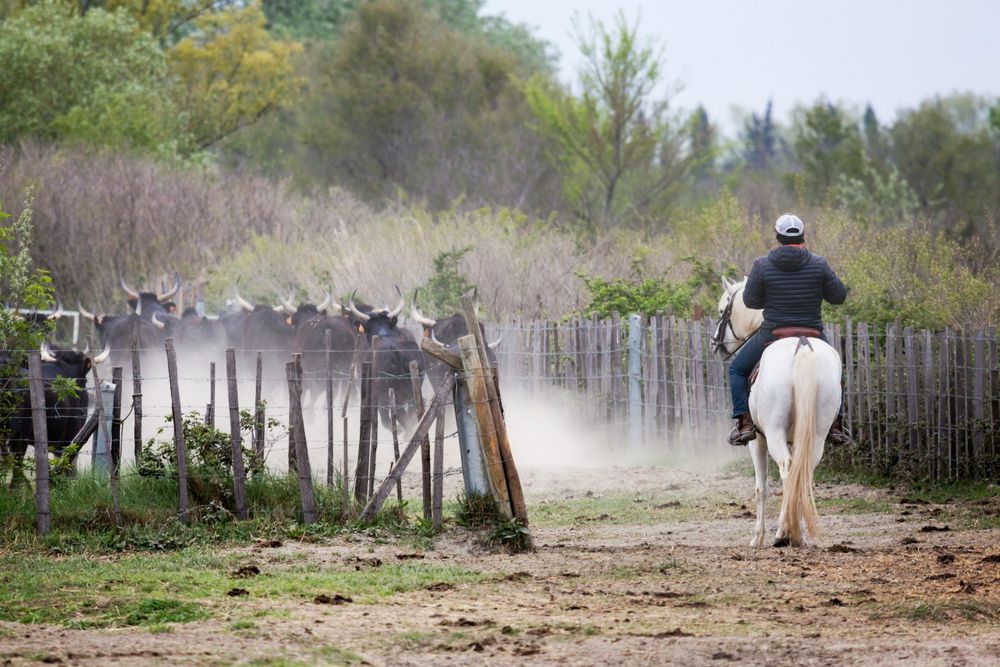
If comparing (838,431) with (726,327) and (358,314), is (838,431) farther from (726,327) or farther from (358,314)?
(358,314)

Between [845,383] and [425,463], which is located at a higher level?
[845,383]

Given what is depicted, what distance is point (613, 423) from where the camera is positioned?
1945 centimetres

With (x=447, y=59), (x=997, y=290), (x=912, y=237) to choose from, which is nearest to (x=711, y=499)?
(x=997, y=290)

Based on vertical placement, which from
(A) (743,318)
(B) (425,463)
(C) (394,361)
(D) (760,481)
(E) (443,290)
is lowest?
(D) (760,481)

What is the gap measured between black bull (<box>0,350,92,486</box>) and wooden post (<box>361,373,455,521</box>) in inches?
103

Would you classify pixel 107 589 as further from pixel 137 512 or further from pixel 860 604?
pixel 860 604

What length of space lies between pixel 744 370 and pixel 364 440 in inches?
124

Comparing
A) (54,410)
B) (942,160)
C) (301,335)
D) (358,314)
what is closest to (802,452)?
(54,410)

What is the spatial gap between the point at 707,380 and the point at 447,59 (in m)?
40.3

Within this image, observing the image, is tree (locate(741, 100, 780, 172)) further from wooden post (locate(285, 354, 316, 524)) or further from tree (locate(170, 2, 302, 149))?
wooden post (locate(285, 354, 316, 524))

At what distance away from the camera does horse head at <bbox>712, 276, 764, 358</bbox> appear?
1244 cm

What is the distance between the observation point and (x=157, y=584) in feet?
31.2

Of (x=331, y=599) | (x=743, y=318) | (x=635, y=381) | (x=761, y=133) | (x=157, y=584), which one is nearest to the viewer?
(x=331, y=599)

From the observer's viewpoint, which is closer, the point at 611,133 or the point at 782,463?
the point at 782,463
